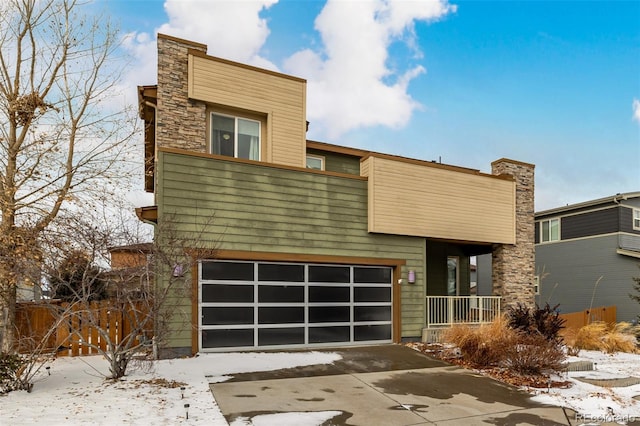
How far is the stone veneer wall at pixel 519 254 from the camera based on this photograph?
14.2 meters

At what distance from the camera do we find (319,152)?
14.7 metres

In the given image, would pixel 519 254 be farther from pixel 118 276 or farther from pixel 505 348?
pixel 118 276

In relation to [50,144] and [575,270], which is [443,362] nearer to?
[50,144]

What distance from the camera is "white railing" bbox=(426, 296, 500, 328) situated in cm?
1271

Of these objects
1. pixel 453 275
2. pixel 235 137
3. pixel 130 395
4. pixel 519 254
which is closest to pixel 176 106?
pixel 235 137

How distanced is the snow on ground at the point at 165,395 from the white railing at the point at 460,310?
3952mm

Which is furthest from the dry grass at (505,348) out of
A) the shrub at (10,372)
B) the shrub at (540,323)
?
the shrub at (10,372)

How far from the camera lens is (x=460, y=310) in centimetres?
1348

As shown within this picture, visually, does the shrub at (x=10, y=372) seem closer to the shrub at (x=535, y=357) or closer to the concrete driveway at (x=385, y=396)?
the concrete driveway at (x=385, y=396)

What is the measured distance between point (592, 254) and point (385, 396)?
18.1 m

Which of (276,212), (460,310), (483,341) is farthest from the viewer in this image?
(460,310)

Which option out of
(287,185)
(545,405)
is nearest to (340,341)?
(287,185)

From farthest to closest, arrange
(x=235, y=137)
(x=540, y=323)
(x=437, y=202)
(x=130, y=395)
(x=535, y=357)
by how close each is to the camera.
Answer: (x=437, y=202) < (x=235, y=137) < (x=540, y=323) < (x=535, y=357) < (x=130, y=395)

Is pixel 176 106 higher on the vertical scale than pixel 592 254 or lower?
higher
